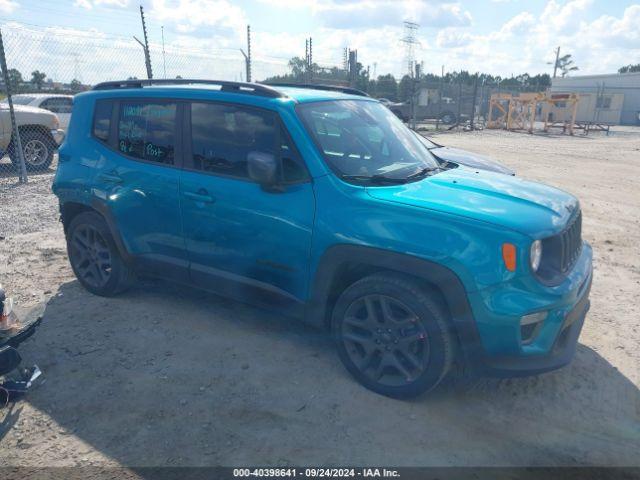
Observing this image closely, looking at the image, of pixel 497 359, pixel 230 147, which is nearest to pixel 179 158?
pixel 230 147

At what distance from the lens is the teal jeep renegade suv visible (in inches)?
115

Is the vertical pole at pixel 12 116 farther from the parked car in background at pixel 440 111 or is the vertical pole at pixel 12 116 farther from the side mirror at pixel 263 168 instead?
the parked car in background at pixel 440 111

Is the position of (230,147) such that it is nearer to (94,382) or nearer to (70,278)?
(94,382)

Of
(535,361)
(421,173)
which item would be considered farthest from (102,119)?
(535,361)

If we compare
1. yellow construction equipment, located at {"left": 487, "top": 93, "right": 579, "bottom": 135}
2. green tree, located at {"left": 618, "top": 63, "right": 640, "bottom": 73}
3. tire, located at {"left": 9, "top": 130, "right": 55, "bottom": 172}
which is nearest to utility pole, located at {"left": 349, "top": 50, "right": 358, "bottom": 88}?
tire, located at {"left": 9, "top": 130, "right": 55, "bottom": 172}

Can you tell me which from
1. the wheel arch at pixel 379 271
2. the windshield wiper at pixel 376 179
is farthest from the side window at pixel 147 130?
the wheel arch at pixel 379 271

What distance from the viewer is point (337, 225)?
323cm

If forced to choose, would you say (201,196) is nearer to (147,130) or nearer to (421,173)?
(147,130)

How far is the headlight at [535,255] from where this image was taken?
2895mm

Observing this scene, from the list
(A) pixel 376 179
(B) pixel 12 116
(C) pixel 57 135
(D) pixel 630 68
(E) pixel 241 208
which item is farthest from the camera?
(D) pixel 630 68

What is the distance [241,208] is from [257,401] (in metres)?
1.31

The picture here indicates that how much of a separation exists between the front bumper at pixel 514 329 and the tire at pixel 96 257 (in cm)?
309

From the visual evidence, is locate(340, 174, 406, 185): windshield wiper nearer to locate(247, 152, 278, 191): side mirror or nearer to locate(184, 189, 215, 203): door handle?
locate(247, 152, 278, 191): side mirror

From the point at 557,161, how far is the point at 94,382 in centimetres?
1468
